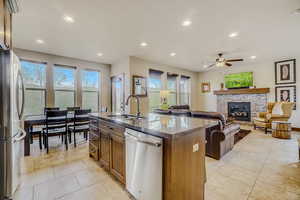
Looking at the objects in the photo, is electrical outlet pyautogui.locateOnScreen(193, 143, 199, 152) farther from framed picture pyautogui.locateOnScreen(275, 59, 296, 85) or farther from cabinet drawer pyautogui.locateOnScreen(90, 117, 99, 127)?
framed picture pyautogui.locateOnScreen(275, 59, 296, 85)

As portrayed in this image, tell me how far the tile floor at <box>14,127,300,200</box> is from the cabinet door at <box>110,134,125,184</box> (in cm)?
20

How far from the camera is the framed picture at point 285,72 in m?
5.70

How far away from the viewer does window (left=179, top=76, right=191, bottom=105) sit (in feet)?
26.4

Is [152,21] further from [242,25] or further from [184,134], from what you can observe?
[184,134]

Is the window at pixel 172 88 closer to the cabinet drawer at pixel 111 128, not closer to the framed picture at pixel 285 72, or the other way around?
the framed picture at pixel 285 72

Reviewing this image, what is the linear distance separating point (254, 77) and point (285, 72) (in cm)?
108

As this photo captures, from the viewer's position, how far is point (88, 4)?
2.51 meters

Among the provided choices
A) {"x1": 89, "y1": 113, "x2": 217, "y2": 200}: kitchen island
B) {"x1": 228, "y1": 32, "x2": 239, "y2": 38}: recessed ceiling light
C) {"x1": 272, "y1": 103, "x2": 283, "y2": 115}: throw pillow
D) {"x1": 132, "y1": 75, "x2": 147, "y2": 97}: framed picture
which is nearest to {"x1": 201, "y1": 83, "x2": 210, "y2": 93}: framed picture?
{"x1": 272, "y1": 103, "x2": 283, "y2": 115}: throw pillow

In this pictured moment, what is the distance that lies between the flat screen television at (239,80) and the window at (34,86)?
836cm

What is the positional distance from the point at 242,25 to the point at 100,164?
171 inches

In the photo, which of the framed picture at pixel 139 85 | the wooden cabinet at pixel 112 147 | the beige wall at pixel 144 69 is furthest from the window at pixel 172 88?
the wooden cabinet at pixel 112 147

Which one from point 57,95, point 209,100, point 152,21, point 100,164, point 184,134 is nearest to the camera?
point 184,134

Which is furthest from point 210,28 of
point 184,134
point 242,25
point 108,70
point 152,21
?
point 108,70

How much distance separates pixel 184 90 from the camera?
27.2ft
